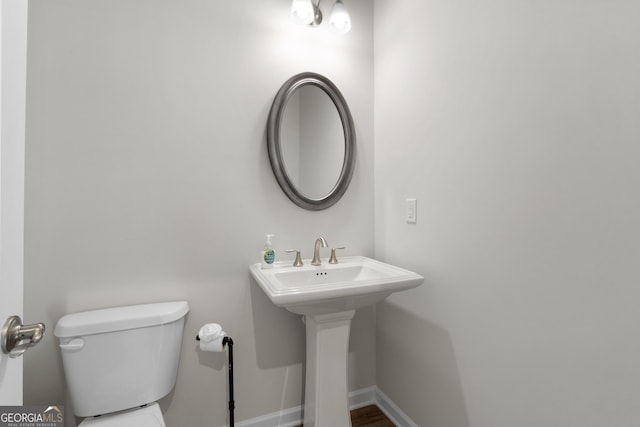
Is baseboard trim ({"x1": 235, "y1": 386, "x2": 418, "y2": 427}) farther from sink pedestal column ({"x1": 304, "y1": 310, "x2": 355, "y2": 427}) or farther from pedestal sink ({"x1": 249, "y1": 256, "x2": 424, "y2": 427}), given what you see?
sink pedestal column ({"x1": 304, "y1": 310, "x2": 355, "y2": 427})

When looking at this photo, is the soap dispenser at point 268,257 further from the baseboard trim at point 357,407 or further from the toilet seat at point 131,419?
the baseboard trim at point 357,407

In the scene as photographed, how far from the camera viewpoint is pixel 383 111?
1.69m

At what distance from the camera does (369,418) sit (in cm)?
162

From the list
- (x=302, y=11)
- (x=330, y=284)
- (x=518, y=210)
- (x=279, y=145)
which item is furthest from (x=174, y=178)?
(x=518, y=210)

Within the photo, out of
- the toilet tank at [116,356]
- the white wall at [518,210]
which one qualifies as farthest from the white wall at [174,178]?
the white wall at [518,210]

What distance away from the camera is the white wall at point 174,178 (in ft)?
3.89

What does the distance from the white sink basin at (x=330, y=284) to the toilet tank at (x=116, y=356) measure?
46 cm

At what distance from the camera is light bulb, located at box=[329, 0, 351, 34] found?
1.52m

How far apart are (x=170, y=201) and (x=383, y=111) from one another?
1.24 metres

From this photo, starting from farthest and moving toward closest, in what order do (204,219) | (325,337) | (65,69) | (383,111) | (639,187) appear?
(383,111) → (204,219) → (325,337) → (65,69) → (639,187)

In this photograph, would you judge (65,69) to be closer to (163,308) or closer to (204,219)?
(204,219)

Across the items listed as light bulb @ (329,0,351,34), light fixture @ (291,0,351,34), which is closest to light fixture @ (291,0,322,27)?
light fixture @ (291,0,351,34)

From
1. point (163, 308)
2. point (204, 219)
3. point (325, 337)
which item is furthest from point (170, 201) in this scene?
point (325, 337)

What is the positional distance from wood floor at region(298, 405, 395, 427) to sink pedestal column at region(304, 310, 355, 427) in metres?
0.31
